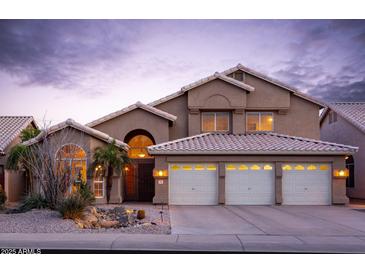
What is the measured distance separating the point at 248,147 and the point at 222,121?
4079 millimetres

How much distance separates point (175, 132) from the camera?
79.2 ft

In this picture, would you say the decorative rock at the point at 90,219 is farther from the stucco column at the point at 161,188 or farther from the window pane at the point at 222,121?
the window pane at the point at 222,121

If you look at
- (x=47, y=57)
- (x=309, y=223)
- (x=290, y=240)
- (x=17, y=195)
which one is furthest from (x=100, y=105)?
(x=290, y=240)

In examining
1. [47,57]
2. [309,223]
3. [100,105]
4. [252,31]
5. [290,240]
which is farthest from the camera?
[100,105]

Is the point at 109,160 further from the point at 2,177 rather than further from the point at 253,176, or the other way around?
the point at 253,176

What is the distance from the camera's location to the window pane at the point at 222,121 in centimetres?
2405

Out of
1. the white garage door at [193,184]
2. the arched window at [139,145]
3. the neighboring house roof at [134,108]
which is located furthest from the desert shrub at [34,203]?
the arched window at [139,145]

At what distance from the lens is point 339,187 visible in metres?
20.3

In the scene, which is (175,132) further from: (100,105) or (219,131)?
(100,105)

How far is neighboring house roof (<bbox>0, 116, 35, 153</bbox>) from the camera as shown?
75.8ft

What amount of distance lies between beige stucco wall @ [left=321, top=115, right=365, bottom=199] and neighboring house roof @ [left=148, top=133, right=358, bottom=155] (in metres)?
4.52

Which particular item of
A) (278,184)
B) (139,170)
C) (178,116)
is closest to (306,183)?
(278,184)

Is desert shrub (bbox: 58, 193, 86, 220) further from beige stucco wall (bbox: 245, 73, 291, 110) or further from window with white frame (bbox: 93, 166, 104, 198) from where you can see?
beige stucco wall (bbox: 245, 73, 291, 110)

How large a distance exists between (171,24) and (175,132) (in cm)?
697
